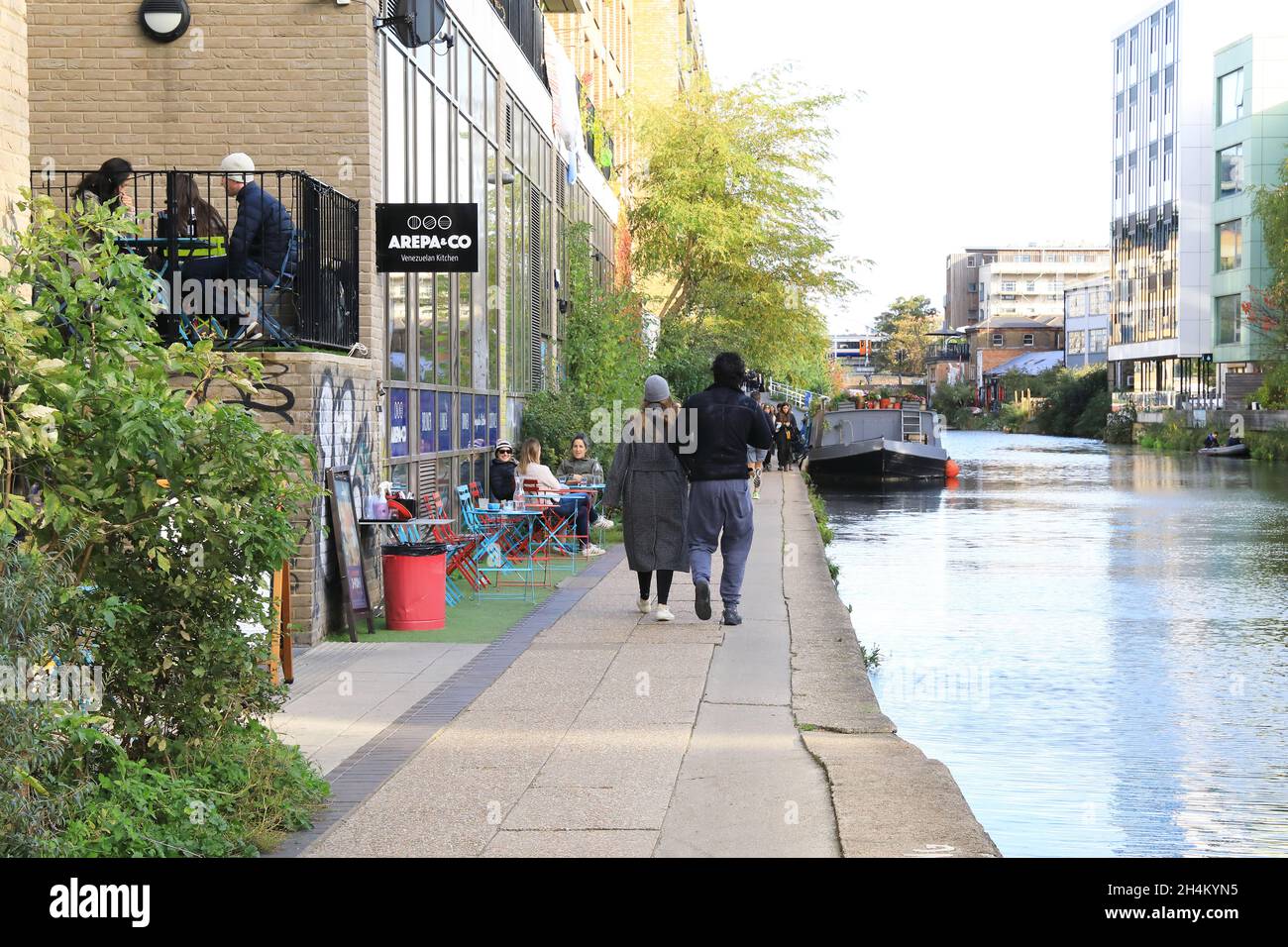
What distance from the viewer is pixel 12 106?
307 inches

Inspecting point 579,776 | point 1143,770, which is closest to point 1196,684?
point 1143,770

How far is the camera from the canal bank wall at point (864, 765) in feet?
19.7

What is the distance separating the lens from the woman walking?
494 inches

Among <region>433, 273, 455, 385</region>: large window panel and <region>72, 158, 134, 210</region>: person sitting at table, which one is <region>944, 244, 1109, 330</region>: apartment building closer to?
<region>433, 273, 455, 385</region>: large window panel

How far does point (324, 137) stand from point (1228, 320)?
8221 centimetres

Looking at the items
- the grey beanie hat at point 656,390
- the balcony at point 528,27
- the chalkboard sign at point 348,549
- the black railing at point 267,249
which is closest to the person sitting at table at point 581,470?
the balcony at point 528,27

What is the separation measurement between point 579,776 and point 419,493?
926 cm

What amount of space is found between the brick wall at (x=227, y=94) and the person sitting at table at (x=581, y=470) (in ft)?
Answer: 21.1

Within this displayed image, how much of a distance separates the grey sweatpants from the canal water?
1.33 m

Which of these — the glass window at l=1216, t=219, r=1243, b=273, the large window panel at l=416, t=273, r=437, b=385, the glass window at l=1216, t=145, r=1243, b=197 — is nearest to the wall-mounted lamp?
the large window panel at l=416, t=273, r=437, b=385

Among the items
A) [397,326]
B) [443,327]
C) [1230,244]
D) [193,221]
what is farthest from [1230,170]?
[193,221]

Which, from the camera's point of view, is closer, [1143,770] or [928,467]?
[1143,770]
